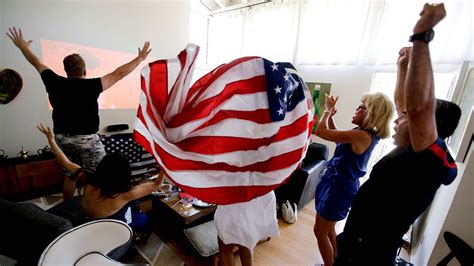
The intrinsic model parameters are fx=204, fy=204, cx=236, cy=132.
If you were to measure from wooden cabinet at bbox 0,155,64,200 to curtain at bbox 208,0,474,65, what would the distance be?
3.61 m

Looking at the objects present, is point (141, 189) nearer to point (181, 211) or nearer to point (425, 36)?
point (181, 211)

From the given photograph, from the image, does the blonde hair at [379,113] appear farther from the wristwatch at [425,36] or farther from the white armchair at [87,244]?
the white armchair at [87,244]

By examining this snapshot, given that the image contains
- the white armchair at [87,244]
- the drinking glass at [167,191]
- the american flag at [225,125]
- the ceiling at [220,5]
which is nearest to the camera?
the white armchair at [87,244]

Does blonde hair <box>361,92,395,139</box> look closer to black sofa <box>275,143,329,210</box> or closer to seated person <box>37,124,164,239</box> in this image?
black sofa <box>275,143,329,210</box>

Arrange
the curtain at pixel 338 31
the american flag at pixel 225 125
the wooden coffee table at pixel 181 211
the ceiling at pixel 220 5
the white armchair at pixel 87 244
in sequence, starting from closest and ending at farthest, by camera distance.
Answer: the white armchair at pixel 87 244
the american flag at pixel 225 125
the wooden coffee table at pixel 181 211
the curtain at pixel 338 31
the ceiling at pixel 220 5

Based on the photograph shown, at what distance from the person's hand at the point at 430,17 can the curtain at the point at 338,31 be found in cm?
234

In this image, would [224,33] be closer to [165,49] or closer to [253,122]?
[165,49]

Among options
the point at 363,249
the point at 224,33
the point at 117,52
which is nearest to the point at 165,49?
the point at 117,52

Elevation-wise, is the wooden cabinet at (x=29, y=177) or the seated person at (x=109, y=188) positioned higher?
the seated person at (x=109, y=188)

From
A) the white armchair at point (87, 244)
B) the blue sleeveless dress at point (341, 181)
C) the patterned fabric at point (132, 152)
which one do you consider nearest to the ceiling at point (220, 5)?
the patterned fabric at point (132, 152)

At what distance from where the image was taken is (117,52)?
329 centimetres

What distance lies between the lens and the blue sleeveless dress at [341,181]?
4.59 ft

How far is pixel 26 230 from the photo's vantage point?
1179mm

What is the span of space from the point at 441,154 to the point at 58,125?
2.52 m
